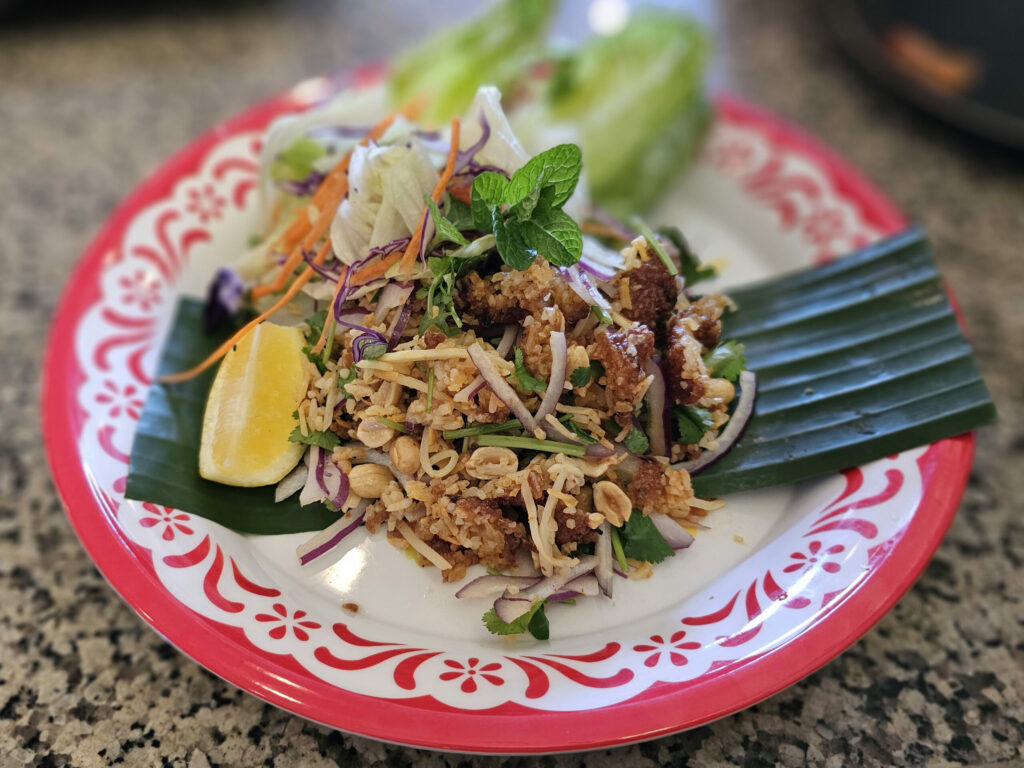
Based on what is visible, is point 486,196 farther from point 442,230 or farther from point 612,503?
point 612,503

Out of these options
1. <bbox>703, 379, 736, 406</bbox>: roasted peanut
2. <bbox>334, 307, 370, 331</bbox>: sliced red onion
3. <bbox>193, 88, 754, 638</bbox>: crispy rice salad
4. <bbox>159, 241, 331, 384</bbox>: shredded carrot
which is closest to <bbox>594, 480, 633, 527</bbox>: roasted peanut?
<bbox>193, 88, 754, 638</bbox>: crispy rice salad

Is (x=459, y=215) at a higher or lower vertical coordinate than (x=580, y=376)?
higher

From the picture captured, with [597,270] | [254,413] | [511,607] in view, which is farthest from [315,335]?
[511,607]

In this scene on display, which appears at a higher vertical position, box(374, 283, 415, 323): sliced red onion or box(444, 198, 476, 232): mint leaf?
box(444, 198, 476, 232): mint leaf

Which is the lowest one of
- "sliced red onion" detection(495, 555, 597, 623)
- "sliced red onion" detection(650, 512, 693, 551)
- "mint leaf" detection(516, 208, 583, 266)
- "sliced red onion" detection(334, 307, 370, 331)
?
"sliced red onion" detection(650, 512, 693, 551)

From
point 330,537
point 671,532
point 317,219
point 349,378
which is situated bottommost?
point 671,532

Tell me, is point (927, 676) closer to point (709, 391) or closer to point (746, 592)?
point (746, 592)

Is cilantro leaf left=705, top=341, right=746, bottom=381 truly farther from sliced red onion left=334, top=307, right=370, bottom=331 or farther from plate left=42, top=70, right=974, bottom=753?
sliced red onion left=334, top=307, right=370, bottom=331

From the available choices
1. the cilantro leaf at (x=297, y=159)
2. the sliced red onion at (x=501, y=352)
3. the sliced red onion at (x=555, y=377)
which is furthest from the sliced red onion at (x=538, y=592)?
the cilantro leaf at (x=297, y=159)

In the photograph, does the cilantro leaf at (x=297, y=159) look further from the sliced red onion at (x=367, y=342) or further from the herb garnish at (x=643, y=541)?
the herb garnish at (x=643, y=541)
